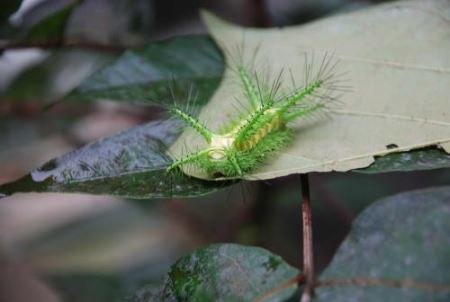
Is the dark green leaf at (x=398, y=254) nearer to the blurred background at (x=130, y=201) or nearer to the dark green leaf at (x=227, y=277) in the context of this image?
the dark green leaf at (x=227, y=277)

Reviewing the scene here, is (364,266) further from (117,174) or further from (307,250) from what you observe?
(117,174)

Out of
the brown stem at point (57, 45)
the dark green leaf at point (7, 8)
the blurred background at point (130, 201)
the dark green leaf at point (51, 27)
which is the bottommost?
the blurred background at point (130, 201)

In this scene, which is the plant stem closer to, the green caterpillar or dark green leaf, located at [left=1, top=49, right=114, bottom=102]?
the green caterpillar

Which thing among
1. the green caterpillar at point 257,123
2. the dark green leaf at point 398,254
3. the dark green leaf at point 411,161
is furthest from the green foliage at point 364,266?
the green caterpillar at point 257,123

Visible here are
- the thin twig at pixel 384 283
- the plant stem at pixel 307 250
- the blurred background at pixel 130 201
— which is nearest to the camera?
the thin twig at pixel 384 283

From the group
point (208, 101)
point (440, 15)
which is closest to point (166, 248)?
point (208, 101)

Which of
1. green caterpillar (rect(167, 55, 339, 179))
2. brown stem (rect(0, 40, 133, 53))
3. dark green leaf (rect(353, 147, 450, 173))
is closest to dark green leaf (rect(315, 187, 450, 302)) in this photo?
dark green leaf (rect(353, 147, 450, 173))
